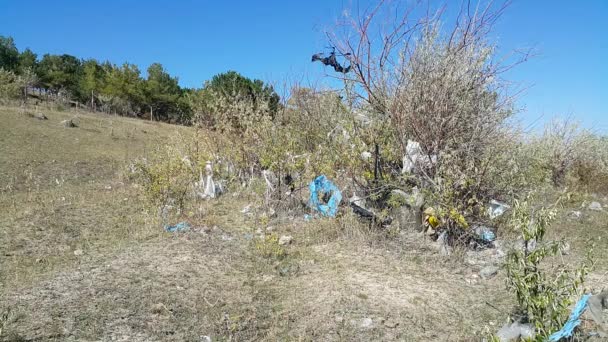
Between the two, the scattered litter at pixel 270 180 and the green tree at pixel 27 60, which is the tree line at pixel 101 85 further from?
the scattered litter at pixel 270 180

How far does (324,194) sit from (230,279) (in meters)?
1.96

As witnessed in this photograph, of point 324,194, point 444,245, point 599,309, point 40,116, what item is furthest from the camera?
point 40,116

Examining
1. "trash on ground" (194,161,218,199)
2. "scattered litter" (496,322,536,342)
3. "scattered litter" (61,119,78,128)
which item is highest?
"scattered litter" (61,119,78,128)

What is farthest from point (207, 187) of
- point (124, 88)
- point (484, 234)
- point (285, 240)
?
point (124, 88)

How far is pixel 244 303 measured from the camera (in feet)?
10.3

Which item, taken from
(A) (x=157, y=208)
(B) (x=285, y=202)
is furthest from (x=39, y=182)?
(B) (x=285, y=202)

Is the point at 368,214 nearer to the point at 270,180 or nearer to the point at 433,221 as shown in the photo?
the point at 433,221

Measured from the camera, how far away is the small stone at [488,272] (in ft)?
12.2

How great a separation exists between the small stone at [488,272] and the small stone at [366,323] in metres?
1.37

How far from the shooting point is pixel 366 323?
2828 mm

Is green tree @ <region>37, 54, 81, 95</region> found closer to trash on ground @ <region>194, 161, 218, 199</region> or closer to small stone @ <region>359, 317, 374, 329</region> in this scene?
trash on ground @ <region>194, 161, 218, 199</region>

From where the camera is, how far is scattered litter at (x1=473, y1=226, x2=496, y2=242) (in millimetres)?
4434

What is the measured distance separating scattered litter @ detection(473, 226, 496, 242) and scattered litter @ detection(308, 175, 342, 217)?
1.47 m

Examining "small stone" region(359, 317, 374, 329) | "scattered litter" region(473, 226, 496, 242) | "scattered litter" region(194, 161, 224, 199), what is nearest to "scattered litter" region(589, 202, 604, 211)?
"scattered litter" region(473, 226, 496, 242)
